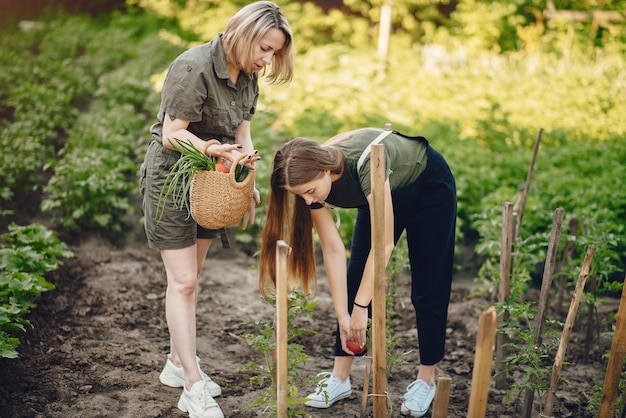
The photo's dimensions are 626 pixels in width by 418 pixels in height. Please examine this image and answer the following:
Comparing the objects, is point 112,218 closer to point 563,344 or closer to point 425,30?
point 563,344

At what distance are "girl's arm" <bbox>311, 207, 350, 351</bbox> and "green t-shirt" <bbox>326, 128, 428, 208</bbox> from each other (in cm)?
8

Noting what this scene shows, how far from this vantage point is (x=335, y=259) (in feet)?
8.41

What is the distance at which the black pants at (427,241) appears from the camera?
2.72 meters

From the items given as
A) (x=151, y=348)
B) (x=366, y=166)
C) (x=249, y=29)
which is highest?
(x=249, y=29)

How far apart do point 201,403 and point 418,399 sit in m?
0.99

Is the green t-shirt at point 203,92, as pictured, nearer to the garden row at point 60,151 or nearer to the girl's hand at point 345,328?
the girl's hand at point 345,328

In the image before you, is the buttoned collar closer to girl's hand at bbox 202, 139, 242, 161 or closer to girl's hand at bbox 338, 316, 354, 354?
girl's hand at bbox 202, 139, 242, 161

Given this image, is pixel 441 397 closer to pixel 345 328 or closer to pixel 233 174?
pixel 345 328

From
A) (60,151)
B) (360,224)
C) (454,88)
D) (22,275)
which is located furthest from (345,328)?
(454,88)

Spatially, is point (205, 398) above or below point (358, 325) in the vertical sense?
below

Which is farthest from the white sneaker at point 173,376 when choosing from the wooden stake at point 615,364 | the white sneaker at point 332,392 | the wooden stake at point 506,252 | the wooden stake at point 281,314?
the wooden stake at point 615,364

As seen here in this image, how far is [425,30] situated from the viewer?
12289 millimetres

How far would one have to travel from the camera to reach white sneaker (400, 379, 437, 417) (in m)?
2.86

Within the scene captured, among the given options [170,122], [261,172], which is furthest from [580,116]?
[170,122]
